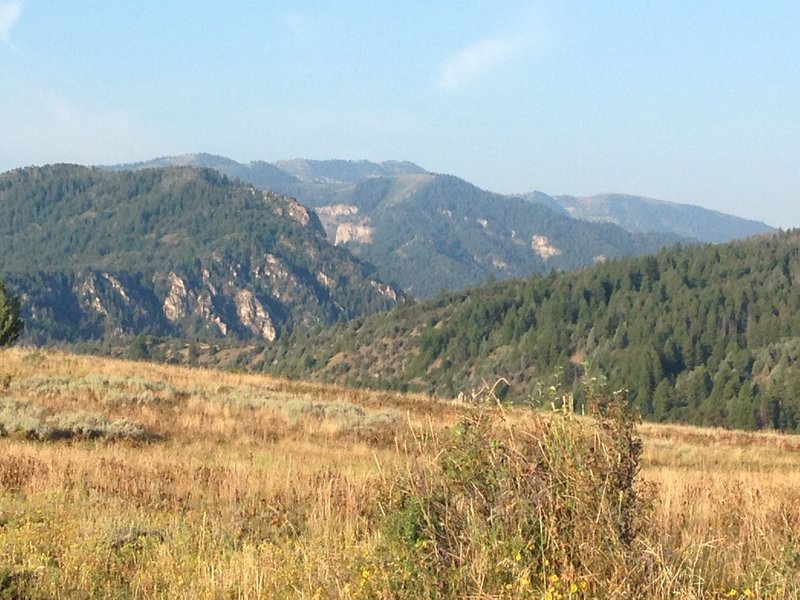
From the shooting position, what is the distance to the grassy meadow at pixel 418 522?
5.12 metres

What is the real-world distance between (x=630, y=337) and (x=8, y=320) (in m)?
105

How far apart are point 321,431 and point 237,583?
1149cm

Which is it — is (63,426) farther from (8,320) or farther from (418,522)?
A: (8,320)

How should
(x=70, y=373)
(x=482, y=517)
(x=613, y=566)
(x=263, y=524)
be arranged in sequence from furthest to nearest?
(x=70, y=373), (x=263, y=524), (x=482, y=517), (x=613, y=566)

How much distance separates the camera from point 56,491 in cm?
870

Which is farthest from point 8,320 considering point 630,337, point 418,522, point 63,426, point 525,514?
point 630,337

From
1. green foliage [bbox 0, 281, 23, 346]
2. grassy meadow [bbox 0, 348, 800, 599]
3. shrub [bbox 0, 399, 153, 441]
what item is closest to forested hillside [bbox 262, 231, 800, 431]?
green foliage [bbox 0, 281, 23, 346]

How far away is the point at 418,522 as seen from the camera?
5.64 m

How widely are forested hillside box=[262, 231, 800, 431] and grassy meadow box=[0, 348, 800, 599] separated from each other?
90343 millimetres

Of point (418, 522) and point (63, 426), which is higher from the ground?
point (418, 522)

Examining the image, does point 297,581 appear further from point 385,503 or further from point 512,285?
point 512,285

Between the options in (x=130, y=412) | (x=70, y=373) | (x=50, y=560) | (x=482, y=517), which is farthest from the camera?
(x=70, y=373)

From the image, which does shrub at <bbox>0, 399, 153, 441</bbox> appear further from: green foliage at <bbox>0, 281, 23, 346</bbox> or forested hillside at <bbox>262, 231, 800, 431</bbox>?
forested hillside at <bbox>262, 231, 800, 431</bbox>

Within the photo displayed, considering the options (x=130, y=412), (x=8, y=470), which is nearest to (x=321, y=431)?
(x=130, y=412)
